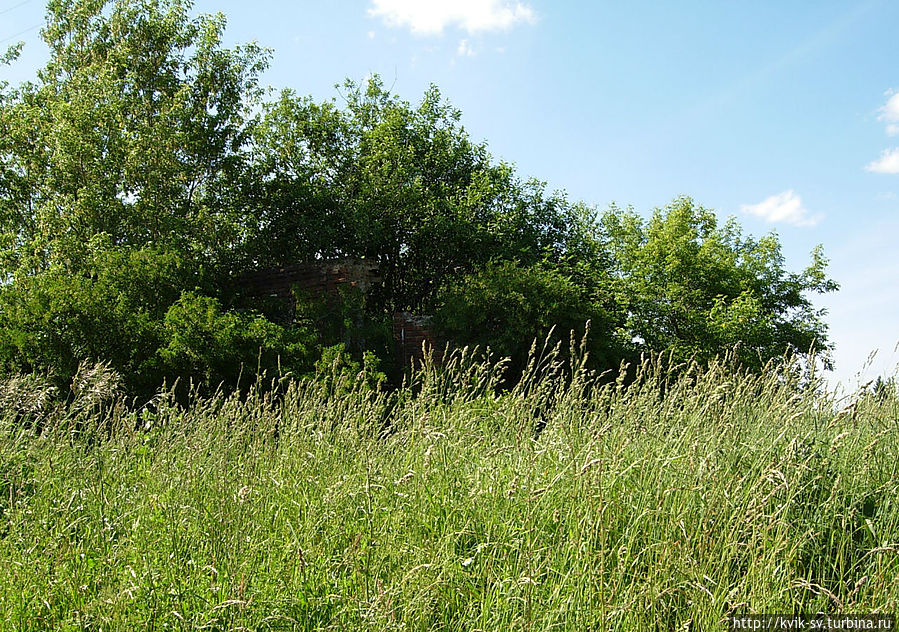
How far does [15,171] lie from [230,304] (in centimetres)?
555

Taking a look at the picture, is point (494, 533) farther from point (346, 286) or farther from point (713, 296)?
point (713, 296)

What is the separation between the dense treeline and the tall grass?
19.5ft

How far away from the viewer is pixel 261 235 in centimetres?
1466

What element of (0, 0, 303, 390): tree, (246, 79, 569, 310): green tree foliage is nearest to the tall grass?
(0, 0, 303, 390): tree

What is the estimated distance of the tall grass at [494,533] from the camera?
2.72 meters

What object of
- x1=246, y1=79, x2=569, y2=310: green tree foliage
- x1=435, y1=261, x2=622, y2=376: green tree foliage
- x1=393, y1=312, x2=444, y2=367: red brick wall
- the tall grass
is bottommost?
the tall grass

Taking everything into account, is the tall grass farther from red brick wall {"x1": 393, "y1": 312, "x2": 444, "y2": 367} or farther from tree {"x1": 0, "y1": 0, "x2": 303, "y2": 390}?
red brick wall {"x1": 393, "y1": 312, "x2": 444, "y2": 367}

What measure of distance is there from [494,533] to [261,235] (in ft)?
40.3

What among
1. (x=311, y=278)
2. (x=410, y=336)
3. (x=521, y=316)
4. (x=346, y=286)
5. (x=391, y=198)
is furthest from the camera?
(x=391, y=198)

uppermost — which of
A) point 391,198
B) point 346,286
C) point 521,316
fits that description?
point 391,198

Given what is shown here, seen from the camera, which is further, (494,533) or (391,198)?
(391,198)

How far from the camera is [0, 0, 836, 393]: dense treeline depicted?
984 centimetres

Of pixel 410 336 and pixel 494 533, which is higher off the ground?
pixel 410 336

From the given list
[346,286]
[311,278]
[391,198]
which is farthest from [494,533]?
[391,198]
